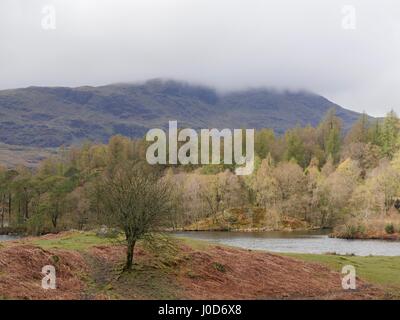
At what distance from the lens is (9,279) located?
31.7 meters

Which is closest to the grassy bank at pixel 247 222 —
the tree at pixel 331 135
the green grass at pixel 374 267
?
the tree at pixel 331 135

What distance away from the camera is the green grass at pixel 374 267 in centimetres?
4334

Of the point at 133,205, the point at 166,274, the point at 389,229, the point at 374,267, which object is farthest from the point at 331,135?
the point at 133,205

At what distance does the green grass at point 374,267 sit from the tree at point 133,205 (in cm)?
1861

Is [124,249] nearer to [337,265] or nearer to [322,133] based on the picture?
[337,265]

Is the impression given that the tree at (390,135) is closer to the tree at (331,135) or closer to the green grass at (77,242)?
the tree at (331,135)

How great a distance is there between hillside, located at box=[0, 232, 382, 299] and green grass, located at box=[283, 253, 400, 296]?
2.02 meters

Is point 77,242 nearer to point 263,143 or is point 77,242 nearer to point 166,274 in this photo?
point 166,274

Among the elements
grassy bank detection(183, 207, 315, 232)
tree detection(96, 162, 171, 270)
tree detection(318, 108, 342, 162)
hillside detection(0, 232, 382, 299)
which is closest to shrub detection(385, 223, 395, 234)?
grassy bank detection(183, 207, 315, 232)

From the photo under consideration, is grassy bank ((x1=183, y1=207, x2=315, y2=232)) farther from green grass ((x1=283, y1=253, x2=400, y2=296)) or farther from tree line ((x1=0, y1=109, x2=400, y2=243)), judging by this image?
green grass ((x1=283, y1=253, x2=400, y2=296))
